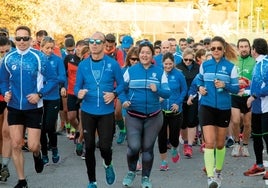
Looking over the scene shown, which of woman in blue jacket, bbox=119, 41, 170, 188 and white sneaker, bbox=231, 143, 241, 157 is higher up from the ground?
woman in blue jacket, bbox=119, 41, 170, 188

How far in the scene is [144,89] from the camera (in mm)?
9289

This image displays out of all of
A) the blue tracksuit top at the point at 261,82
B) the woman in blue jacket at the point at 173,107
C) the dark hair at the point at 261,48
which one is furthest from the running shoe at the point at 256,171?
the dark hair at the point at 261,48

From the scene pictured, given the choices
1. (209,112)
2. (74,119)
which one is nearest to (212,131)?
(209,112)

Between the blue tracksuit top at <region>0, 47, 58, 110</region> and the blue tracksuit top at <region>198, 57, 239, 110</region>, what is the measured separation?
2.24 meters

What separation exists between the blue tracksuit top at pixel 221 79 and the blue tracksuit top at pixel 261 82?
0.87 meters

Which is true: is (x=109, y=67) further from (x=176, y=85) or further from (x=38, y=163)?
(x=176, y=85)

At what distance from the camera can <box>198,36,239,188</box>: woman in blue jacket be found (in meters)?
9.42

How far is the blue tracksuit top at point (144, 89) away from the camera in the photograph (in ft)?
30.5

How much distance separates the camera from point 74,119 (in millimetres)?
12883

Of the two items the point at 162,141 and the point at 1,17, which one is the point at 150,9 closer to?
the point at 1,17

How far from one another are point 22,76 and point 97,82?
1.00 m

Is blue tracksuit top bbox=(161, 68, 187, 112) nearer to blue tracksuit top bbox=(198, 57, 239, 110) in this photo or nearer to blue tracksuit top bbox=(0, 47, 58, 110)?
blue tracksuit top bbox=(198, 57, 239, 110)

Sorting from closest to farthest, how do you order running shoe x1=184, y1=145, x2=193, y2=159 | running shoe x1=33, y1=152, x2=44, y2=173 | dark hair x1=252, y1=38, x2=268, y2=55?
1. running shoe x1=33, y1=152, x2=44, y2=173
2. dark hair x1=252, y1=38, x2=268, y2=55
3. running shoe x1=184, y1=145, x2=193, y2=159

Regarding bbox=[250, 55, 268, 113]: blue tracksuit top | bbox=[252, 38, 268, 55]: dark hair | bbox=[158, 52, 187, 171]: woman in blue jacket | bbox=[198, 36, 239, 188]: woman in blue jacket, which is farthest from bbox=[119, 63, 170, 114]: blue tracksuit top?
bbox=[252, 38, 268, 55]: dark hair
